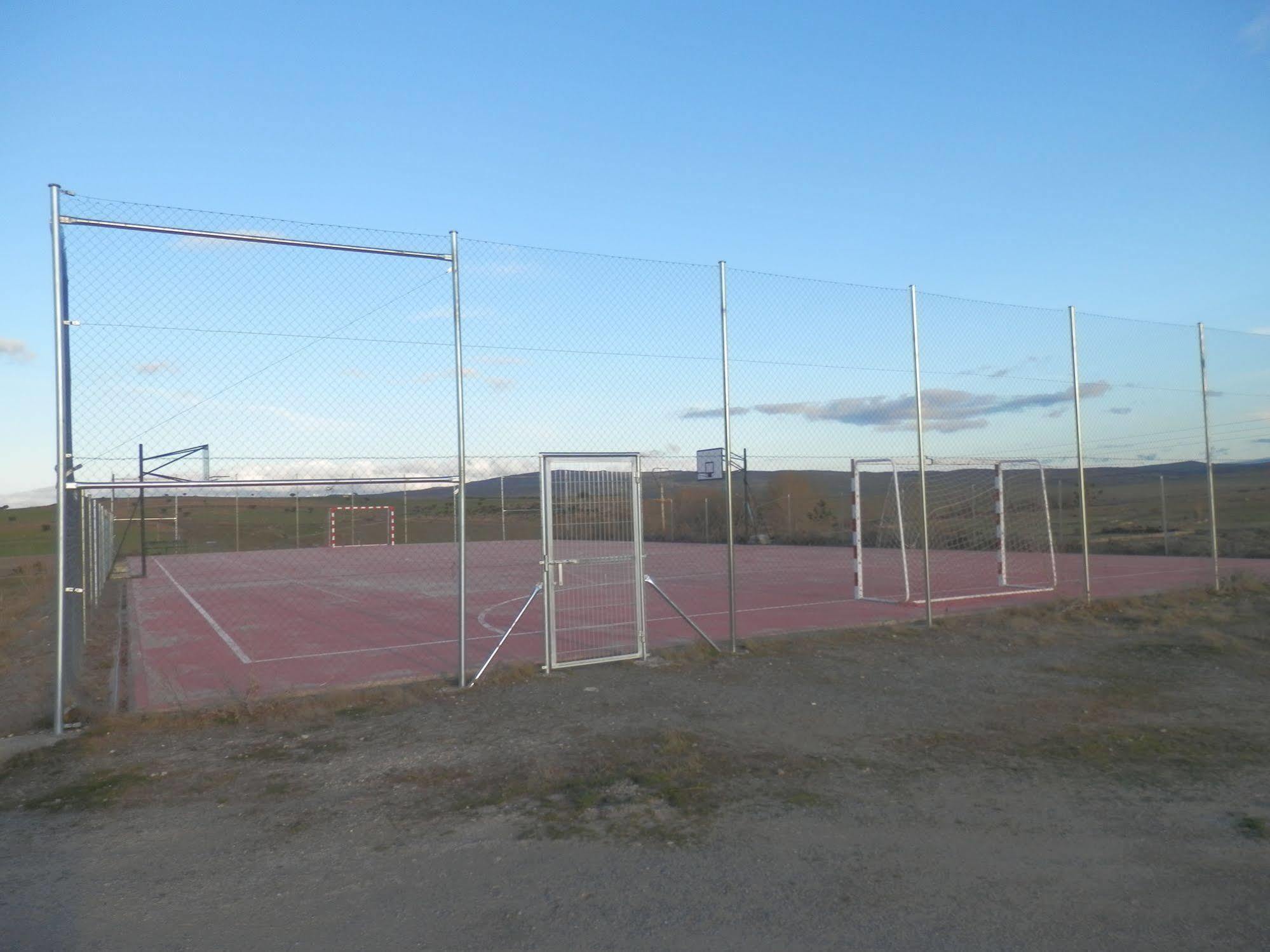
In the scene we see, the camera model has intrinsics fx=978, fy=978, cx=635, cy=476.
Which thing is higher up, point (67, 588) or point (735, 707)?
point (67, 588)

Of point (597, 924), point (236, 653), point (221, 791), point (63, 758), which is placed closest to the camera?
point (597, 924)

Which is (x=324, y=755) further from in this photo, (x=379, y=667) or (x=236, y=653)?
(x=236, y=653)

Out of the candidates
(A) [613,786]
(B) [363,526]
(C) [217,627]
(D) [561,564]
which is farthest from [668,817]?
(B) [363,526]

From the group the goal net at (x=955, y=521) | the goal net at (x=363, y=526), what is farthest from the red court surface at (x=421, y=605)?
the goal net at (x=363, y=526)

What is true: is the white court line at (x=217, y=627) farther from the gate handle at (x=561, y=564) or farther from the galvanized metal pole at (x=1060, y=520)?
the galvanized metal pole at (x=1060, y=520)

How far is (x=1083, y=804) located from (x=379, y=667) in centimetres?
684

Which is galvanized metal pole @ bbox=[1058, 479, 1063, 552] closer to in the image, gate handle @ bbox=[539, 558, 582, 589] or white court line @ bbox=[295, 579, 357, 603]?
white court line @ bbox=[295, 579, 357, 603]

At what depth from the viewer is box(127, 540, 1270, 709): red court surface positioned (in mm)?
10227

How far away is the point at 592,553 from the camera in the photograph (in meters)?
9.65

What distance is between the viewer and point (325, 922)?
4102mm

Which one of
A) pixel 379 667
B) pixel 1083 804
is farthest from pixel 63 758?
pixel 1083 804

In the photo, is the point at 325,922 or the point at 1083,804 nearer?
the point at 325,922

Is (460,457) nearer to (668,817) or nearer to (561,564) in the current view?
(561,564)

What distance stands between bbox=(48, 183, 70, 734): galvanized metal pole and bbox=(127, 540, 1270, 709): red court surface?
1289 mm
